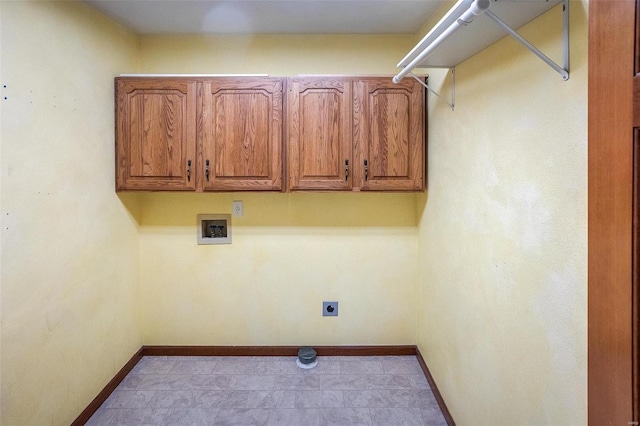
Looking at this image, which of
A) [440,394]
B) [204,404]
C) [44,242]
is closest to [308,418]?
[204,404]

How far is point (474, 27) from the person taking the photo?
1.11 meters

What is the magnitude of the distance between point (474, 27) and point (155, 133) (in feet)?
5.93

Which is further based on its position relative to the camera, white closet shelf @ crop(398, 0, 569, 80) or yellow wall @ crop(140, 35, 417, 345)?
yellow wall @ crop(140, 35, 417, 345)

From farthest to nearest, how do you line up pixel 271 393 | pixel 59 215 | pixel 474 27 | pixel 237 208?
pixel 237 208
pixel 271 393
pixel 59 215
pixel 474 27

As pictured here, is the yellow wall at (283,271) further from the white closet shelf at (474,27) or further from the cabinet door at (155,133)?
the white closet shelf at (474,27)

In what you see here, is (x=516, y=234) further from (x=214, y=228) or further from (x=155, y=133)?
(x=155, y=133)

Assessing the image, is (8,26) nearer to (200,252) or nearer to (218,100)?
(218,100)

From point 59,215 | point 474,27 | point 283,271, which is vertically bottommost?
point 283,271

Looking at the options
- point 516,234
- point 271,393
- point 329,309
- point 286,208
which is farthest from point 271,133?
point 271,393

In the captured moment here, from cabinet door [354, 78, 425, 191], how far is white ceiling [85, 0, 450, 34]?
0.41 metres

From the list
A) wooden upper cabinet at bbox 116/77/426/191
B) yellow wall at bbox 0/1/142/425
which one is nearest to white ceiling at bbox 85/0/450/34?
yellow wall at bbox 0/1/142/425

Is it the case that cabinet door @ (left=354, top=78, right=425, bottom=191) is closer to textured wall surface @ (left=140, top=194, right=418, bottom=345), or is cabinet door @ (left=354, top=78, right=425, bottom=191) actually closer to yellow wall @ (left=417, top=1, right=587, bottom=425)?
yellow wall @ (left=417, top=1, right=587, bottom=425)

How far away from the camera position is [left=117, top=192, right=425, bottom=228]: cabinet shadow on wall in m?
2.27

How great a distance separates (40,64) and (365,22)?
1784 mm
